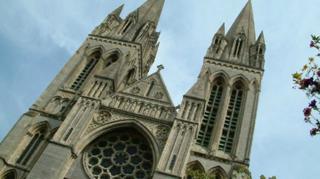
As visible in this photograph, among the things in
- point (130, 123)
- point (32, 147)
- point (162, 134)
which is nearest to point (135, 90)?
point (130, 123)

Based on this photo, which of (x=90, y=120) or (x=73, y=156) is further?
(x=90, y=120)

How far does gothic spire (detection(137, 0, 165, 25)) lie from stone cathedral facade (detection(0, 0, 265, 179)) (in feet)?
13.9

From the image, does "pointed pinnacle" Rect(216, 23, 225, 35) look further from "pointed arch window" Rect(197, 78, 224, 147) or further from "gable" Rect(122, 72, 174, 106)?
"gable" Rect(122, 72, 174, 106)

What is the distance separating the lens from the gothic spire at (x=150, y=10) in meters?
30.6

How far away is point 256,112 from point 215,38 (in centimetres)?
720

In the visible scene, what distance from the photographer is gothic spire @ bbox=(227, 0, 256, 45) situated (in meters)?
28.8

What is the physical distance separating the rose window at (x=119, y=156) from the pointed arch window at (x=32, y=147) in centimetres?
282

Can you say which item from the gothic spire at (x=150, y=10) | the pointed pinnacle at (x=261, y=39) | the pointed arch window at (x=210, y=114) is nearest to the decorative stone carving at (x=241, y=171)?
the pointed arch window at (x=210, y=114)

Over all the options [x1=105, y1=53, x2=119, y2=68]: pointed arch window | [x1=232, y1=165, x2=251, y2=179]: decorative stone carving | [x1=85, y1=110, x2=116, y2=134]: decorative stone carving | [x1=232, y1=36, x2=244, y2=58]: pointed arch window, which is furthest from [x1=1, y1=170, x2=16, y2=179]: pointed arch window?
[x1=232, y1=36, x2=244, y2=58]: pointed arch window

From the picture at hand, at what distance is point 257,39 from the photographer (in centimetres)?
2817

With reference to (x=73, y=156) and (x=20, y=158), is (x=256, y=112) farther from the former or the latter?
(x=20, y=158)

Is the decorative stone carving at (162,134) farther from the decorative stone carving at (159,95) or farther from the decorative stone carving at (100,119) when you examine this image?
the decorative stone carving at (159,95)

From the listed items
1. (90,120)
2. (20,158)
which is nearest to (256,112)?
(90,120)

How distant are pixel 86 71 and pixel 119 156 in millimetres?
7651
